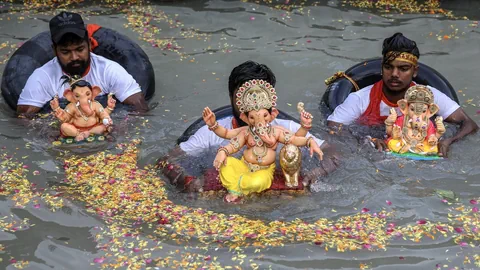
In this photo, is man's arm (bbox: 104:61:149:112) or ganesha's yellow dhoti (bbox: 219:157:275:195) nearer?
ganesha's yellow dhoti (bbox: 219:157:275:195)

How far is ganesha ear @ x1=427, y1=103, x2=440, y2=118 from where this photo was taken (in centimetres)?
713

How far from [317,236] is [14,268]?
7.35 ft

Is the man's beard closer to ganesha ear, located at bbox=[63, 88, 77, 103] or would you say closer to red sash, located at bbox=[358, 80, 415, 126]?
ganesha ear, located at bbox=[63, 88, 77, 103]

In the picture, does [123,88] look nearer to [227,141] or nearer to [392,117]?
[227,141]

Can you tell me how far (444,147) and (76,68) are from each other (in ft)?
12.8

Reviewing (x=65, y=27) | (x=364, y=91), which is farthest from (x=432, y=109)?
(x=65, y=27)

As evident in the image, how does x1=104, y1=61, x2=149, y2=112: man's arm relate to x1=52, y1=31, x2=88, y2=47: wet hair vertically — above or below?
below

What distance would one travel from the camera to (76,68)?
8320 millimetres

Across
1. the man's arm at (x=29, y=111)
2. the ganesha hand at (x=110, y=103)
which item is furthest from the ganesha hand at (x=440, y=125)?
the man's arm at (x=29, y=111)

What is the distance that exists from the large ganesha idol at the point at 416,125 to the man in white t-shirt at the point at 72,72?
9.39 ft

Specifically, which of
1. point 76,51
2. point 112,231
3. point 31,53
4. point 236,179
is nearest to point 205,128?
point 236,179

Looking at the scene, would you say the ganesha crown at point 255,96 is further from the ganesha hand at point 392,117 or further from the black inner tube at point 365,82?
the black inner tube at point 365,82

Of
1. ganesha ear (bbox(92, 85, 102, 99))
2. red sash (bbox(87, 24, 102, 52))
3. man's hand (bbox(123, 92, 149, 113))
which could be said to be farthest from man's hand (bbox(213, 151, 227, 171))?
red sash (bbox(87, 24, 102, 52))

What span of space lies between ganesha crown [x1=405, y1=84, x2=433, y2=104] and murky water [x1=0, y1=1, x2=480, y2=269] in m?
0.58
